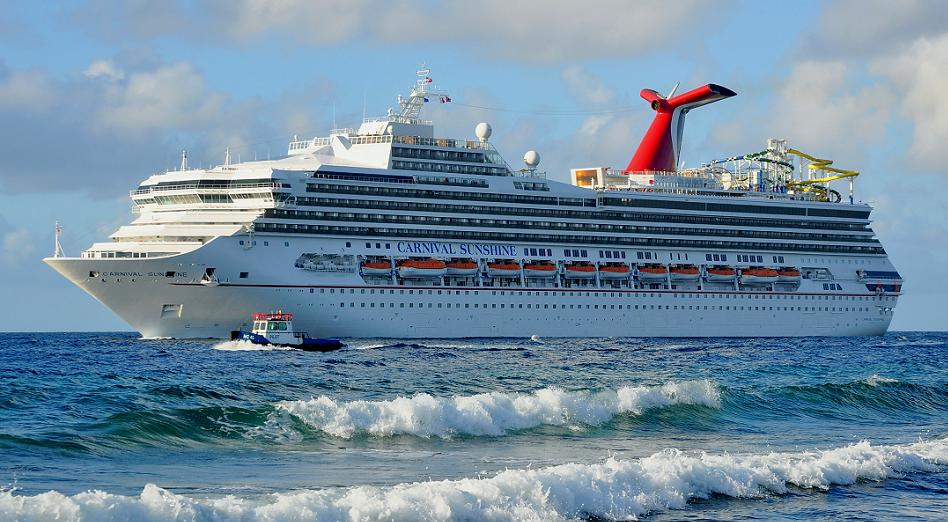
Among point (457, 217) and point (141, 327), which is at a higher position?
point (457, 217)

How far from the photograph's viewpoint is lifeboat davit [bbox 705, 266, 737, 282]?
85.6 m

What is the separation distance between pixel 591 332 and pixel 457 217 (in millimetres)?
11191

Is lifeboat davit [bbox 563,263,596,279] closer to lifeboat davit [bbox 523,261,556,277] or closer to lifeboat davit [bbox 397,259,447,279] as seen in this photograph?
lifeboat davit [bbox 523,261,556,277]

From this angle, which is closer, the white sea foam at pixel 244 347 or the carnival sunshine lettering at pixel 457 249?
the white sea foam at pixel 244 347

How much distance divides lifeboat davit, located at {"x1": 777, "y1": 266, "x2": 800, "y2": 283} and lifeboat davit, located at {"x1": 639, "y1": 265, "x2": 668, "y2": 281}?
10065 mm

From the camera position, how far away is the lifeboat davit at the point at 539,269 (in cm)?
7688

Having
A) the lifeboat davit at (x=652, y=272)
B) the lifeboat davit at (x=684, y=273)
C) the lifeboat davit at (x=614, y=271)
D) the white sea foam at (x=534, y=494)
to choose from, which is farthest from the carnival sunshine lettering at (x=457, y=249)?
the white sea foam at (x=534, y=494)

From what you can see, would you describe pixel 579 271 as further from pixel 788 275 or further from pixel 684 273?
pixel 788 275

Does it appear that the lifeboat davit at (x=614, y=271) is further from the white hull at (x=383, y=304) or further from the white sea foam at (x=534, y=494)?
the white sea foam at (x=534, y=494)

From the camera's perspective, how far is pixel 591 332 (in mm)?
78750

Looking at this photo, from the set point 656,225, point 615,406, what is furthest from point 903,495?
point 656,225

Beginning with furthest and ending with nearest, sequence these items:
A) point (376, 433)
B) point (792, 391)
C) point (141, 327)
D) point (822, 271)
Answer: point (822, 271), point (141, 327), point (792, 391), point (376, 433)

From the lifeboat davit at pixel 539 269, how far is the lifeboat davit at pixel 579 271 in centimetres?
125

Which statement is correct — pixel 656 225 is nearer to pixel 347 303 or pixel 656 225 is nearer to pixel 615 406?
pixel 347 303
